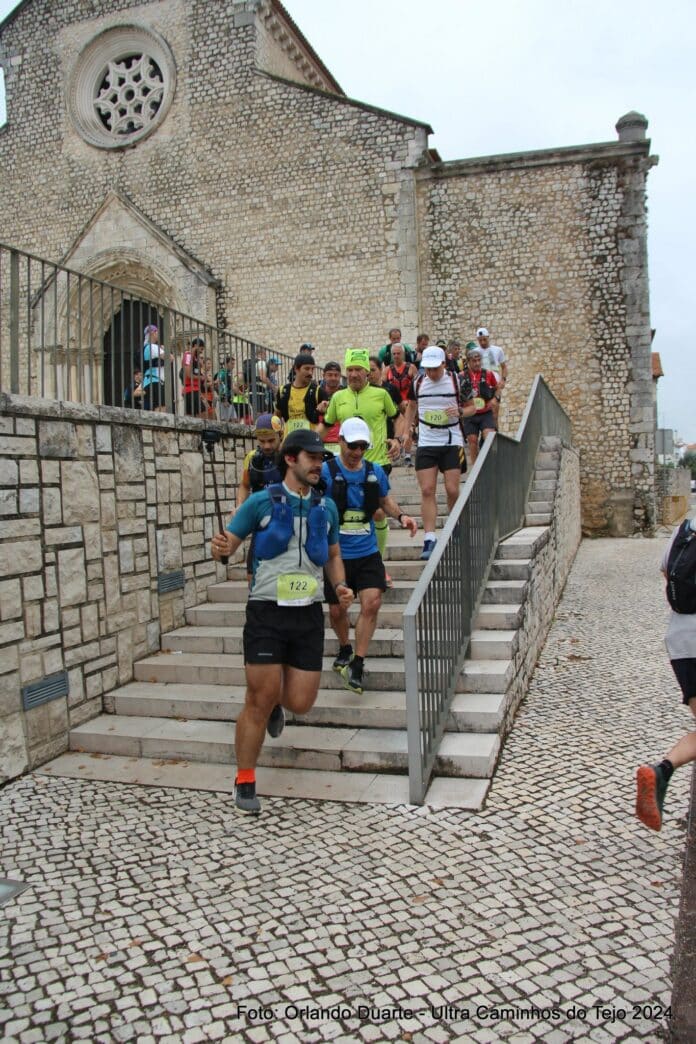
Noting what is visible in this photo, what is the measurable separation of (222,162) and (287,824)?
1620cm

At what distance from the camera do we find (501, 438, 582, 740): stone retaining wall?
5578 millimetres

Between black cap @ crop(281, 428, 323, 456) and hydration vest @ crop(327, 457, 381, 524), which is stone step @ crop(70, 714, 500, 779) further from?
black cap @ crop(281, 428, 323, 456)

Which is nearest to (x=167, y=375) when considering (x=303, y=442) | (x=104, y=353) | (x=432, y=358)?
(x=104, y=353)

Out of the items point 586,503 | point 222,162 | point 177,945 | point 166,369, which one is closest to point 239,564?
point 166,369

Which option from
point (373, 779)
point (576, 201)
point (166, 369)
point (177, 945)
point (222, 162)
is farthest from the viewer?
point (222, 162)

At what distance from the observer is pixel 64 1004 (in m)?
2.66

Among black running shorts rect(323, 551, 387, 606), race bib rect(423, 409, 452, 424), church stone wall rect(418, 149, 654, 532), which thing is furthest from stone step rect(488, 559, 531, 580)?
church stone wall rect(418, 149, 654, 532)

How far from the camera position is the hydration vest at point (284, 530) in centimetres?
411

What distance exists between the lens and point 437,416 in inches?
260

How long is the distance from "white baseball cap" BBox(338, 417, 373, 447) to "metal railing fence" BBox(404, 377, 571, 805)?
773mm

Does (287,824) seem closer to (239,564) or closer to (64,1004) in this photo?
(64,1004)

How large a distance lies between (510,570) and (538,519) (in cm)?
213

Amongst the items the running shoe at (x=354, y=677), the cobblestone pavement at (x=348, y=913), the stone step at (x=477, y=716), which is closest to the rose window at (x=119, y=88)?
the running shoe at (x=354, y=677)

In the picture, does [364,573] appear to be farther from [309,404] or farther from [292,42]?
[292,42]
